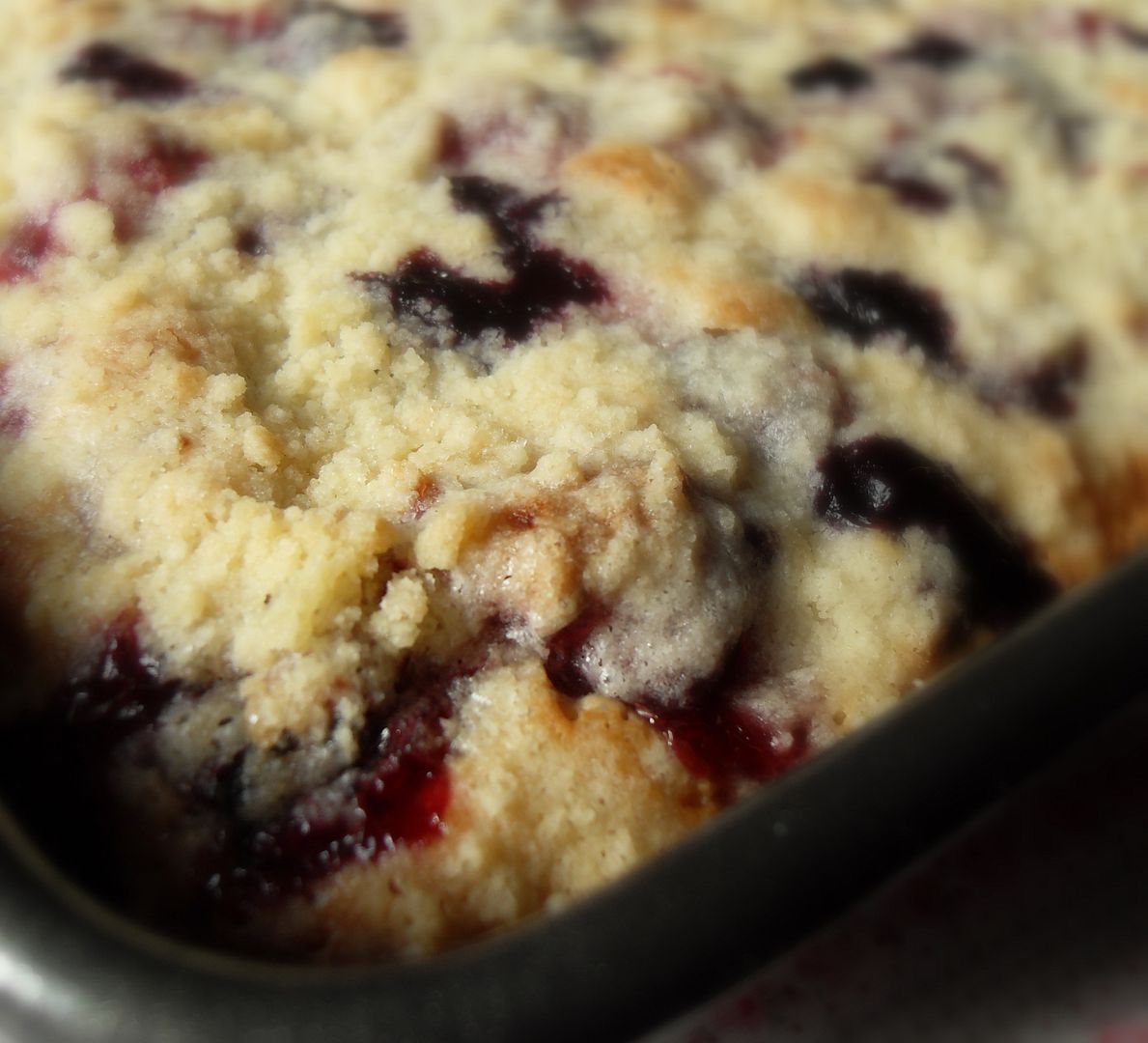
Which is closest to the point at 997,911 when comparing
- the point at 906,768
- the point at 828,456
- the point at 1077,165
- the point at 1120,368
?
the point at 906,768

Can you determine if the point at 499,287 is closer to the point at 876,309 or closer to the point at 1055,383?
the point at 876,309

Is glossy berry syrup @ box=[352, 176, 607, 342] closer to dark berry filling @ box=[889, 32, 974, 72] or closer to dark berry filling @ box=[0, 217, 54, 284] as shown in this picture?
dark berry filling @ box=[0, 217, 54, 284]

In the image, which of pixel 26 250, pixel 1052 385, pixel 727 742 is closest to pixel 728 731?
pixel 727 742

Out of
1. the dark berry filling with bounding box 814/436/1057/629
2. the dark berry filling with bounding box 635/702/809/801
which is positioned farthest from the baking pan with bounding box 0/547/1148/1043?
the dark berry filling with bounding box 814/436/1057/629

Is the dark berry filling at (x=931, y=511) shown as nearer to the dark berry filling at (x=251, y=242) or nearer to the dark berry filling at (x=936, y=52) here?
the dark berry filling at (x=251, y=242)

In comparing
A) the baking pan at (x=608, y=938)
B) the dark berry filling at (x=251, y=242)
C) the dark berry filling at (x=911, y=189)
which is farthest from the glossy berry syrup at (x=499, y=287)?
the baking pan at (x=608, y=938)

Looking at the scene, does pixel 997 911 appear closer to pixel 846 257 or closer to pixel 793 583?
pixel 793 583
